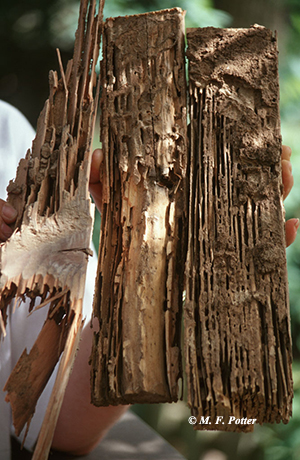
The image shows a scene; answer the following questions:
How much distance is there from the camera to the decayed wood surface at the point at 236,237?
69 cm

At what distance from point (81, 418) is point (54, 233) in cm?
85

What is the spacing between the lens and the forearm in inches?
51.1

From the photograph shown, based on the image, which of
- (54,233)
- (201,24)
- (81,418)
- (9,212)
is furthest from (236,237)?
(201,24)

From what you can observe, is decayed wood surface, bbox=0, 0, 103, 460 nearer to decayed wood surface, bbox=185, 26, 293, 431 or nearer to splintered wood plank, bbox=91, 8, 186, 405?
splintered wood plank, bbox=91, 8, 186, 405

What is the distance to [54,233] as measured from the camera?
74cm

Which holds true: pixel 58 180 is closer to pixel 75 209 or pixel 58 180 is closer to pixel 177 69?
pixel 75 209

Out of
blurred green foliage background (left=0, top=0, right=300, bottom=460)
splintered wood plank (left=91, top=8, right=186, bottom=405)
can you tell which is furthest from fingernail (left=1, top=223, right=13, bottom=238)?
blurred green foliage background (left=0, top=0, right=300, bottom=460)

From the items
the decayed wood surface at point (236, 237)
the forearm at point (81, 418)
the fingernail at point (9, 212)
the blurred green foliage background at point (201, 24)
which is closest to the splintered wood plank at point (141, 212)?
the decayed wood surface at point (236, 237)

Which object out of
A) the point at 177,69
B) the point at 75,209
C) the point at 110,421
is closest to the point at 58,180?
the point at 75,209

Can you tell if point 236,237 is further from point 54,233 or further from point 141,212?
point 54,233

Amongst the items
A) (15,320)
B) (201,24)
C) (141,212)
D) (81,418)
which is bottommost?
(81,418)

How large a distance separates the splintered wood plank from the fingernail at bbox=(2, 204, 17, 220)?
0.18 meters

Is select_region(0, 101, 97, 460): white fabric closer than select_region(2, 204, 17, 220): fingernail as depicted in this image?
No

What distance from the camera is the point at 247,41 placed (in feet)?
2.74
